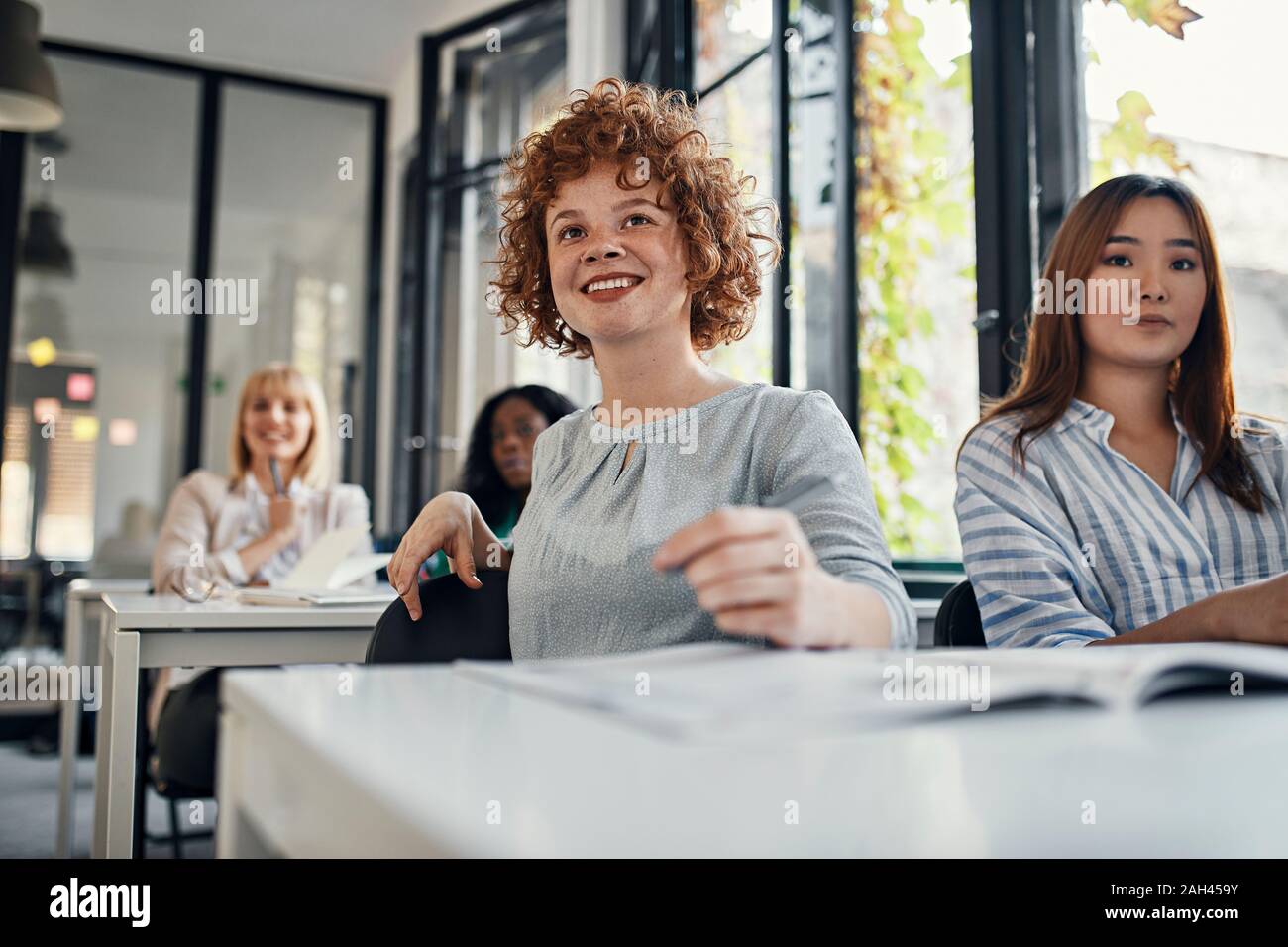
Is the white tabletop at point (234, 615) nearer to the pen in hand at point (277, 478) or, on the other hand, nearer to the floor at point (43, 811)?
the floor at point (43, 811)

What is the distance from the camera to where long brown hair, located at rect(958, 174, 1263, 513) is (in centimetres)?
149

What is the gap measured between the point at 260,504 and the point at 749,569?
277 cm

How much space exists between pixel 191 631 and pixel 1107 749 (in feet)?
4.95

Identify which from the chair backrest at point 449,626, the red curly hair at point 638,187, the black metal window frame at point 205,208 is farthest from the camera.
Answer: the black metal window frame at point 205,208

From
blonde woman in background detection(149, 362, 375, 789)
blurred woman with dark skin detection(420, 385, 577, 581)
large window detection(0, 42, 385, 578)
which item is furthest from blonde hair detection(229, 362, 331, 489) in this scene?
large window detection(0, 42, 385, 578)

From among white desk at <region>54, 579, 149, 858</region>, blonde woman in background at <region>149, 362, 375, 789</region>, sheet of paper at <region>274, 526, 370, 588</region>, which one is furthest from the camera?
blonde woman in background at <region>149, 362, 375, 789</region>

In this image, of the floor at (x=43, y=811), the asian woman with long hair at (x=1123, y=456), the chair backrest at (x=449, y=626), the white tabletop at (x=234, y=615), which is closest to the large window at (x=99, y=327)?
the floor at (x=43, y=811)

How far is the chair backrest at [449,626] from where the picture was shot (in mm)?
1308

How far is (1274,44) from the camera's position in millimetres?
1758

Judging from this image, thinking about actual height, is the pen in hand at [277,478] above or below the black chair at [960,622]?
above

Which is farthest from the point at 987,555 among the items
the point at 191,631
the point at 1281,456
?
the point at 191,631

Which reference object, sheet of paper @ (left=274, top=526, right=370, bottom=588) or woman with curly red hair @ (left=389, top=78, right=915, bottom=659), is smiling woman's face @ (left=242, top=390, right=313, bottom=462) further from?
woman with curly red hair @ (left=389, top=78, right=915, bottom=659)

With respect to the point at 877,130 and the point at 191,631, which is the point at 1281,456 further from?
the point at 191,631

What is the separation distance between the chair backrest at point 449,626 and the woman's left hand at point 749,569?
2.27 feet
